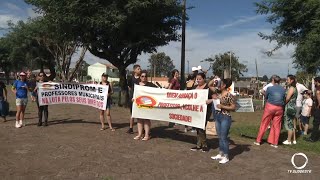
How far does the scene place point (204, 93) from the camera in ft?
29.8

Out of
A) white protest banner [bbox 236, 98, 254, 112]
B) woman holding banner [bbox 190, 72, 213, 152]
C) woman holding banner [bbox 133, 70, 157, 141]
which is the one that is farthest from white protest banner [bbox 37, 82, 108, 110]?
white protest banner [bbox 236, 98, 254, 112]

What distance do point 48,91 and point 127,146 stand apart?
435 cm

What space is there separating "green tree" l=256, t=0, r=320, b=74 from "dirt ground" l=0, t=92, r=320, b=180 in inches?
271

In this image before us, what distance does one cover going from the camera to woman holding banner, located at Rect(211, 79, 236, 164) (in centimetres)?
804

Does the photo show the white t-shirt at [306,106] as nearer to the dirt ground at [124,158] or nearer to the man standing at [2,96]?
the dirt ground at [124,158]

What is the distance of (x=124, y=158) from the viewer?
8.25 m

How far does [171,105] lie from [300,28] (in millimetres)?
10070

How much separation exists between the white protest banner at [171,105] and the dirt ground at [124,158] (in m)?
0.66

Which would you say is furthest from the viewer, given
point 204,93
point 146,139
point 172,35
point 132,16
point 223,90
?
point 172,35

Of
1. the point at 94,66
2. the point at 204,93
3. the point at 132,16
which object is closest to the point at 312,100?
the point at 204,93

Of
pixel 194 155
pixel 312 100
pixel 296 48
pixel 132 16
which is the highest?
pixel 132 16

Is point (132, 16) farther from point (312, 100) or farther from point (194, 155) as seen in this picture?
point (194, 155)

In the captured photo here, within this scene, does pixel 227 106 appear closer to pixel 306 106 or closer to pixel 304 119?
pixel 306 106

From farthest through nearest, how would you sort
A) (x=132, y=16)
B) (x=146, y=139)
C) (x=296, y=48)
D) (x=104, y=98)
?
(x=132, y=16) → (x=296, y=48) → (x=104, y=98) → (x=146, y=139)
